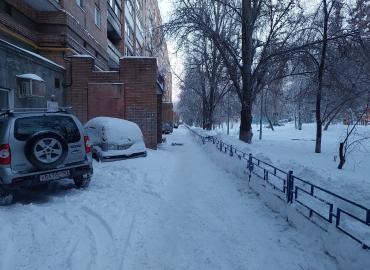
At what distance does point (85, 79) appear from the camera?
50.5 ft

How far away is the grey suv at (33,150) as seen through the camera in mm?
6184

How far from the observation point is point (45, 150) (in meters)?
6.48

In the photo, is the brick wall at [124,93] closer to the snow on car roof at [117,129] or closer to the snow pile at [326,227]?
the snow on car roof at [117,129]

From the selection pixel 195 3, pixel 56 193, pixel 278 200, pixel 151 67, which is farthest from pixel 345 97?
pixel 56 193

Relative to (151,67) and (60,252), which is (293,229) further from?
(151,67)

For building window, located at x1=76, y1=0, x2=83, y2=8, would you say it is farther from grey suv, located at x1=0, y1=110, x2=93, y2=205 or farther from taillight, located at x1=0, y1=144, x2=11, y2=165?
taillight, located at x1=0, y1=144, x2=11, y2=165

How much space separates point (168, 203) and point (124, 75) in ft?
31.8

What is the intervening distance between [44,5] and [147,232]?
12.5 metres

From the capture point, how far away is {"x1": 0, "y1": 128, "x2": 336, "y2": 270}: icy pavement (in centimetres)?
425

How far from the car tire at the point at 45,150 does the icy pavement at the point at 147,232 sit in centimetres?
71

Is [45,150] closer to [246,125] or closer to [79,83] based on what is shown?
[79,83]

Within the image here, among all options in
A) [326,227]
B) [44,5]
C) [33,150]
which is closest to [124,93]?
[44,5]

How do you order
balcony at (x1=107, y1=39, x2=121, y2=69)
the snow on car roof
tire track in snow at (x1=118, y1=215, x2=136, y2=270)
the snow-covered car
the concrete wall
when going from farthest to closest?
balcony at (x1=107, y1=39, x2=121, y2=69), the snow on car roof, the snow-covered car, the concrete wall, tire track in snow at (x1=118, y1=215, x2=136, y2=270)

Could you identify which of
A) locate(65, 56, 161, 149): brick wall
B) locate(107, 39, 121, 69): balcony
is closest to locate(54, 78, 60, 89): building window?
locate(65, 56, 161, 149): brick wall
